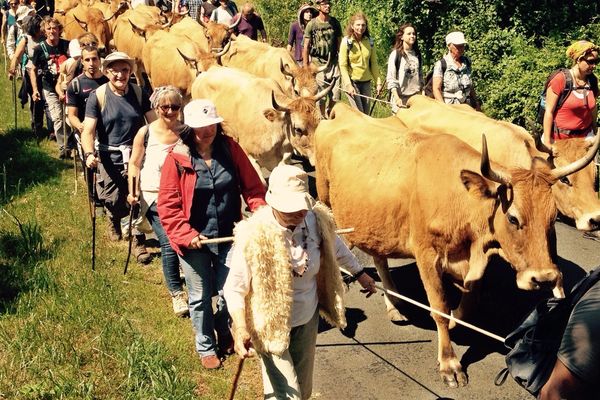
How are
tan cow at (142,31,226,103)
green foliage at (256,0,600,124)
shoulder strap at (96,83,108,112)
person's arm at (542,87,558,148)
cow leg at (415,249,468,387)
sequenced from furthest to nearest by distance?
tan cow at (142,31,226,103) < green foliage at (256,0,600,124) < person's arm at (542,87,558,148) < shoulder strap at (96,83,108,112) < cow leg at (415,249,468,387)

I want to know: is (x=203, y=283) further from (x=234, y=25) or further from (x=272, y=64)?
(x=234, y=25)

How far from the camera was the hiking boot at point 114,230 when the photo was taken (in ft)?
27.0

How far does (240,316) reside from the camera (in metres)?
→ 3.89

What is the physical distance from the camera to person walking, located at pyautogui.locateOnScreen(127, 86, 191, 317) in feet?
19.5

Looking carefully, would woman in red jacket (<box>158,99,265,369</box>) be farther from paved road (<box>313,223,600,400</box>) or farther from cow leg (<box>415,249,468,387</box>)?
cow leg (<box>415,249,468,387</box>)

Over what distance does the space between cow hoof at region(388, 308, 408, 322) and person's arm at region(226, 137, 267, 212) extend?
2.04 m

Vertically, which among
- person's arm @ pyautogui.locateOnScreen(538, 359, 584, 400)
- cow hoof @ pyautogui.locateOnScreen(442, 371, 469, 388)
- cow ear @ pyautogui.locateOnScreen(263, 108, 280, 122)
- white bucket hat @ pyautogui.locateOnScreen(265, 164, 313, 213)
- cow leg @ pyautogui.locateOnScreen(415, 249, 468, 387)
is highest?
white bucket hat @ pyautogui.locateOnScreen(265, 164, 313, 213)

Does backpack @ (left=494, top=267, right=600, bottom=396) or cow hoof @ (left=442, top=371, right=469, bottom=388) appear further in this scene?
cow hoof @ (left=442, top=371, right=469, bottom=388)

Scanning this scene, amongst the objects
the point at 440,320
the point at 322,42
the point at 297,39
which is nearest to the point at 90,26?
the point at 297,39

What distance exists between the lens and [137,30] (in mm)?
15273

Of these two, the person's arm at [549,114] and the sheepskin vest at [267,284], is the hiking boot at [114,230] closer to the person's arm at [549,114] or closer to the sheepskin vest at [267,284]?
the sheepskin vest at [267,284]

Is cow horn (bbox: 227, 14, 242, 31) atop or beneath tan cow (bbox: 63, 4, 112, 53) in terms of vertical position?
atop

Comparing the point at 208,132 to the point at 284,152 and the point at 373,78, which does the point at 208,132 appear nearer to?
the point at 284,152

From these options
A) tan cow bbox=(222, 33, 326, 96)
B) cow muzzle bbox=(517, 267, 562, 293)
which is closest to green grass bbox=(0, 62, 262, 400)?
cow muzzle bbox=(517, 267, 562, 293)
